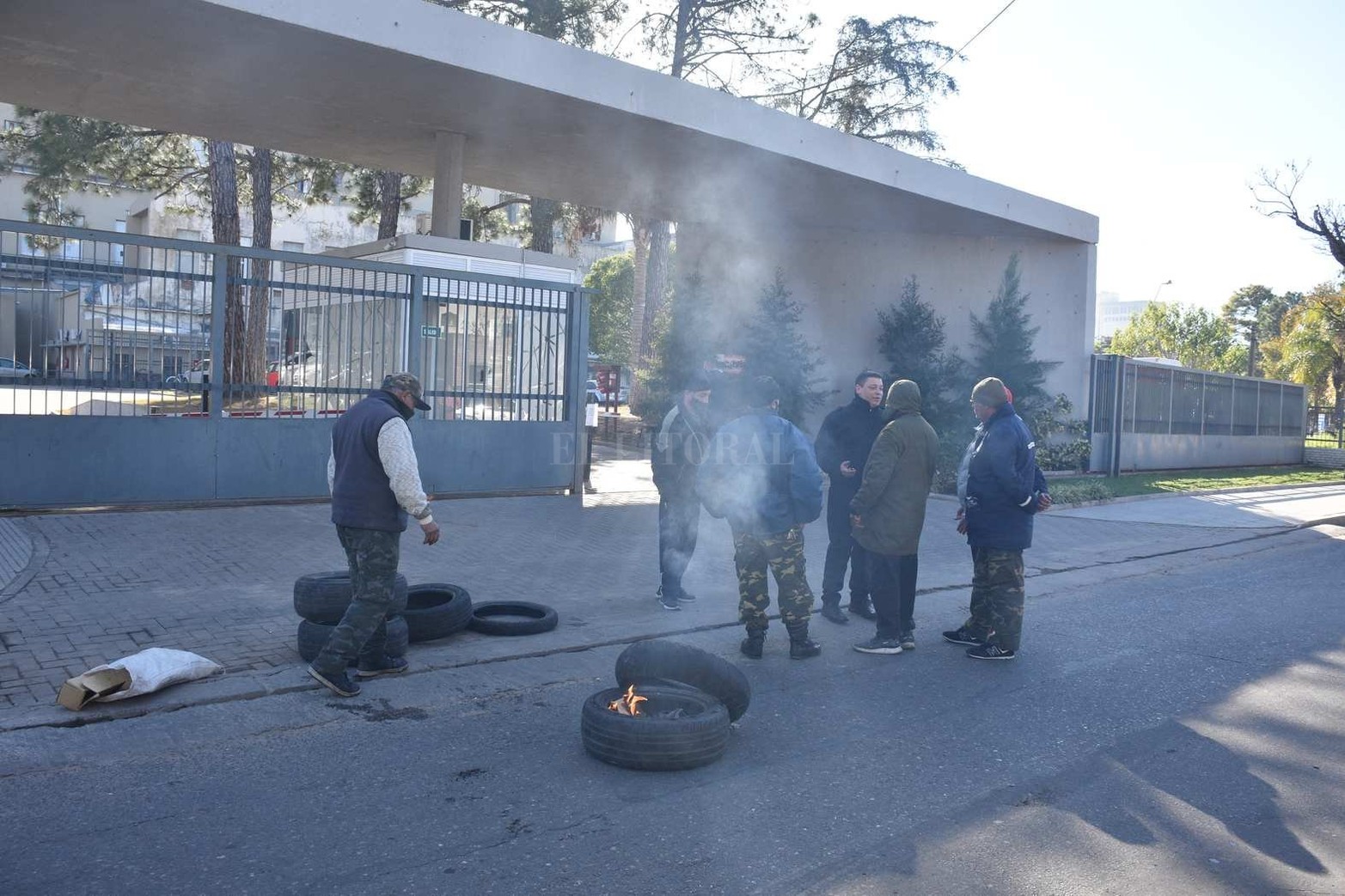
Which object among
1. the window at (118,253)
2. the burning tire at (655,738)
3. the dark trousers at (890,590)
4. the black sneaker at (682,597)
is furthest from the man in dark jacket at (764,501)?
the window at (118,253)

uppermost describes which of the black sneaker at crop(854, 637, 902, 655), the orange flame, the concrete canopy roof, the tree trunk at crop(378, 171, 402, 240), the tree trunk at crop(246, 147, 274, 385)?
the tree trunk at crop(378, 171, 402, 240)

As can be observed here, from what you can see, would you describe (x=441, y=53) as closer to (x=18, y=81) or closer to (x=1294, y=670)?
(x=18, y=81)

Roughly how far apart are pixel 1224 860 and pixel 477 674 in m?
3.88

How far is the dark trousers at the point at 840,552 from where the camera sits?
7.80 m

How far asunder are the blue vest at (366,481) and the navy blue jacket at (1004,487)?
3.65 metres

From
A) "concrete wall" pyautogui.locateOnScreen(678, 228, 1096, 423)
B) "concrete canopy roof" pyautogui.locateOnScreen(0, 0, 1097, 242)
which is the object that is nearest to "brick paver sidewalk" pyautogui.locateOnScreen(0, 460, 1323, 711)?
"concrete canopy roof" pyautogui.locateOnScreen(0, 0, 1097, 242)

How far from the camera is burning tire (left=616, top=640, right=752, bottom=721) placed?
16.4 ft

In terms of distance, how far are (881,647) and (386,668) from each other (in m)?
3.12

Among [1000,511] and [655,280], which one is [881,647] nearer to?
[1000,511]

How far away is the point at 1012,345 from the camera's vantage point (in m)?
19.9

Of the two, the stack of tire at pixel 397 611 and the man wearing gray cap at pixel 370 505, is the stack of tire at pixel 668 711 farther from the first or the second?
the stack of tire at pixel 397 611

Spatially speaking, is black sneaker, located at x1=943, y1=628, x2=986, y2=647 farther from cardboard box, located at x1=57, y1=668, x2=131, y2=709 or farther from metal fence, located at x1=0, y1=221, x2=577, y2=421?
metal fence, located at x1=0, y1=221, x2=577, y2=421

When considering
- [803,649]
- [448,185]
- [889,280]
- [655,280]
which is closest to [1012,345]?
[889,280]

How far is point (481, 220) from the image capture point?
27.5 m
